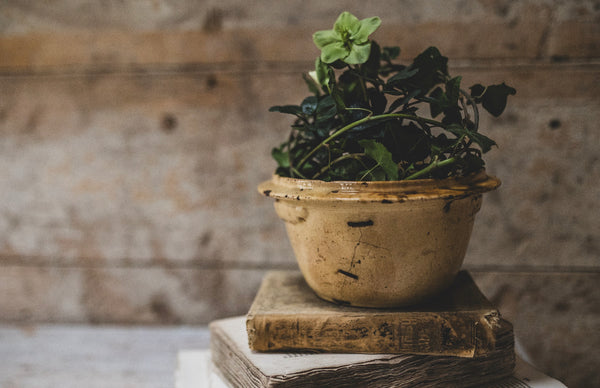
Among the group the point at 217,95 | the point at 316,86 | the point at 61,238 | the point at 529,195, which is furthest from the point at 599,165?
the point at 61,238

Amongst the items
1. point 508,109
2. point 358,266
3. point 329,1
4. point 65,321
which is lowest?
point 65,321

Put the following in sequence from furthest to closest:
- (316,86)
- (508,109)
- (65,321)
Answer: (65,321), (508,109), (316,86)

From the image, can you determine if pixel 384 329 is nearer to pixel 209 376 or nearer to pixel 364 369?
pixel 364 369

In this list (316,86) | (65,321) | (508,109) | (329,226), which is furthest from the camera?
(65,321)

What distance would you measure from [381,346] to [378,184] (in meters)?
0.22

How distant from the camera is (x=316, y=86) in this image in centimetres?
75

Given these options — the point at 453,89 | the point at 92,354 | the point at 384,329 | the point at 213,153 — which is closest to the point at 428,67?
the point at 453,89

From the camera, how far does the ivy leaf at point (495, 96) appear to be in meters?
0.65

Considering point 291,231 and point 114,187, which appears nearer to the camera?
point 291,231

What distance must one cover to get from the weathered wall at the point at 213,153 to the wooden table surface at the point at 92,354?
39 millimetres

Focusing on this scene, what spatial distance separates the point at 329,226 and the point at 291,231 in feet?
0.27

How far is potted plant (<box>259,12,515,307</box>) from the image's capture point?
2.00ft

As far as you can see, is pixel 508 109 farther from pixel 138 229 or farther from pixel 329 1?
pixel 138 229

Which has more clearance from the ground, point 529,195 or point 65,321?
point 529,195
